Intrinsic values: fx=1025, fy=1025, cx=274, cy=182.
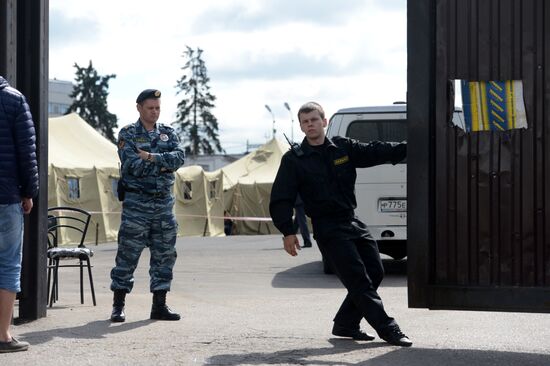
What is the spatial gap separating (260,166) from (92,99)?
4433 cm

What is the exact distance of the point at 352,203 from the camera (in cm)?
720

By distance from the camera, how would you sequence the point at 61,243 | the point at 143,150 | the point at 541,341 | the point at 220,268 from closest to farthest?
the point at 541,341
the point at 143,150
the point at 220,268
the point at 61,243

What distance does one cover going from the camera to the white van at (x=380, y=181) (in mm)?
13391

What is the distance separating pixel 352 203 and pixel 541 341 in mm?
1612

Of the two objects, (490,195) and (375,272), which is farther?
(375,272)

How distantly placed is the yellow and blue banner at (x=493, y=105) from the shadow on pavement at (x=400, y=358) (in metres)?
1.42

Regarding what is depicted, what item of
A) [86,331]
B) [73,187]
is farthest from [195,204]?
[86,331]

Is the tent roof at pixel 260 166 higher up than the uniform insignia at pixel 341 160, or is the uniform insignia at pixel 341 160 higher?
the tent roof at pixel 260 166

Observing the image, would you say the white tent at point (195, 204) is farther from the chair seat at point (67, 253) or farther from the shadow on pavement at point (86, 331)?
the shadow on pavement at point (86, 331)

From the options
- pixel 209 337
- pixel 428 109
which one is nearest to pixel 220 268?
pixel 209 337

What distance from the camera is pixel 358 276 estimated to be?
22.9 feet

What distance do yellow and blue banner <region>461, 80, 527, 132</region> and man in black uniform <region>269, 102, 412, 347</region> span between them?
781 mm

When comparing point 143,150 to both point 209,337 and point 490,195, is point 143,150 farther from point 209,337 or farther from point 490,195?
point 490,195

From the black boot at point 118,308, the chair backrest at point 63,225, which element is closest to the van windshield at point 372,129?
the chair backrest at point 63,225
